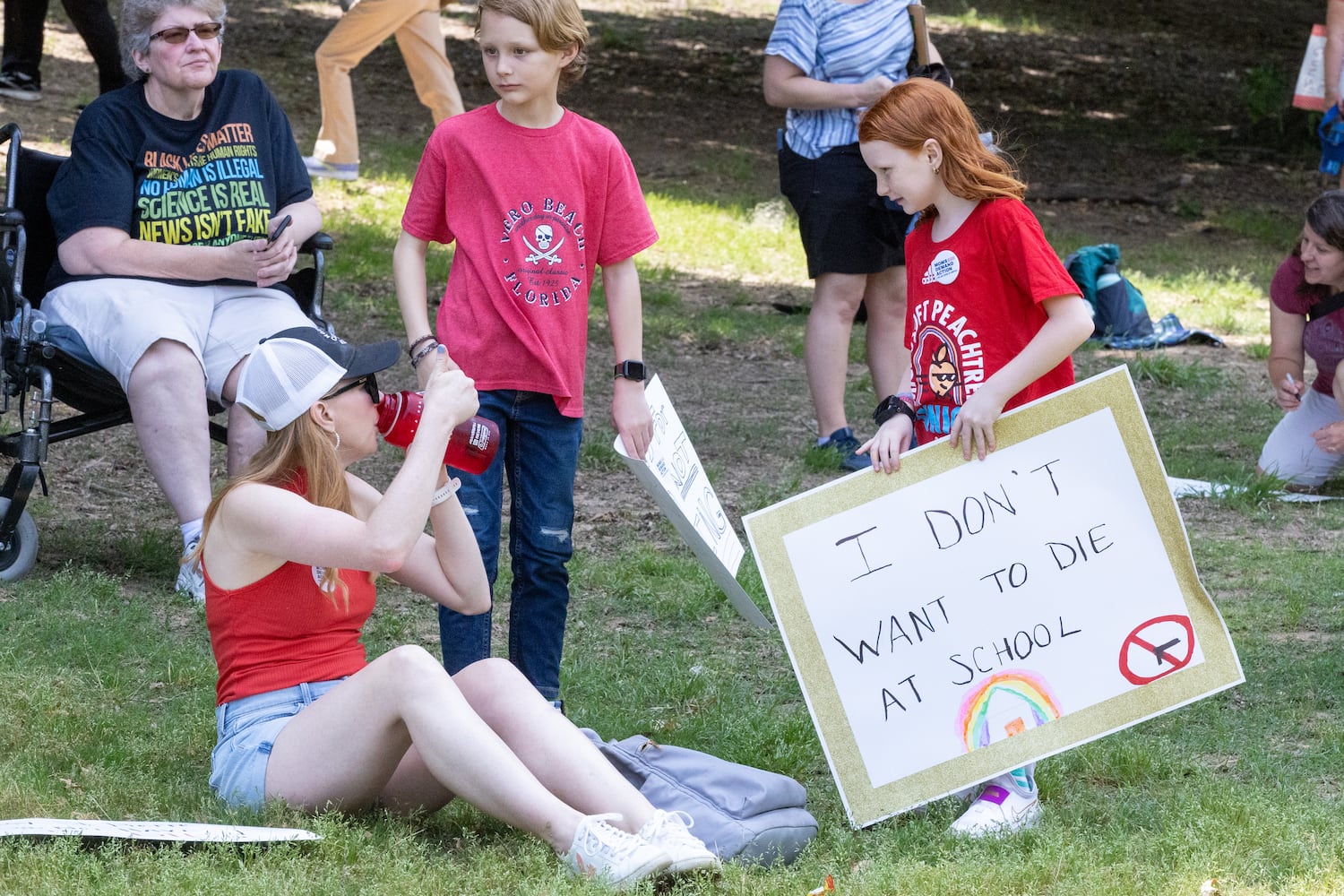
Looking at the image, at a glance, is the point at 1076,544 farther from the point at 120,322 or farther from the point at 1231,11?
the point at 1231,11

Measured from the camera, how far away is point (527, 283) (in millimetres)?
3607

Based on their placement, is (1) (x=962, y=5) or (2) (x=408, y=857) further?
(1) (x=962, y=5)

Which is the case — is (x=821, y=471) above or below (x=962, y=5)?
below

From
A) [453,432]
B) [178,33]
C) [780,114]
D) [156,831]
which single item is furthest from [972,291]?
[780,114]

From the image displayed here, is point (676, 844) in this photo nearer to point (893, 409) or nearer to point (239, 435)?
point (893, 409)

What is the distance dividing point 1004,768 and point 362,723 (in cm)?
132

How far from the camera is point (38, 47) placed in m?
9.98

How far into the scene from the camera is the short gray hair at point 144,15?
474cm

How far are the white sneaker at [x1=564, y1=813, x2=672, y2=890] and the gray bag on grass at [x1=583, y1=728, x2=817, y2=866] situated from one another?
0.66 ft

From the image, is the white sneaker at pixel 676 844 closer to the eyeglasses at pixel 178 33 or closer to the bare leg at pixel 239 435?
the bare leg at pixel 239 435

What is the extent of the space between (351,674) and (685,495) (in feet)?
2.79

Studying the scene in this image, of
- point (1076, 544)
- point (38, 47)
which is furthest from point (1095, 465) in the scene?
point (38, 47)

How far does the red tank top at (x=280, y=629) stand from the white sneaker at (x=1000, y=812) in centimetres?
132

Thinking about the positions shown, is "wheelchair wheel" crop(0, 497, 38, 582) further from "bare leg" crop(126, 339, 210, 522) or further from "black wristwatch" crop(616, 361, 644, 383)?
"black wristwatch" crop(616, 361, 644, 383)
